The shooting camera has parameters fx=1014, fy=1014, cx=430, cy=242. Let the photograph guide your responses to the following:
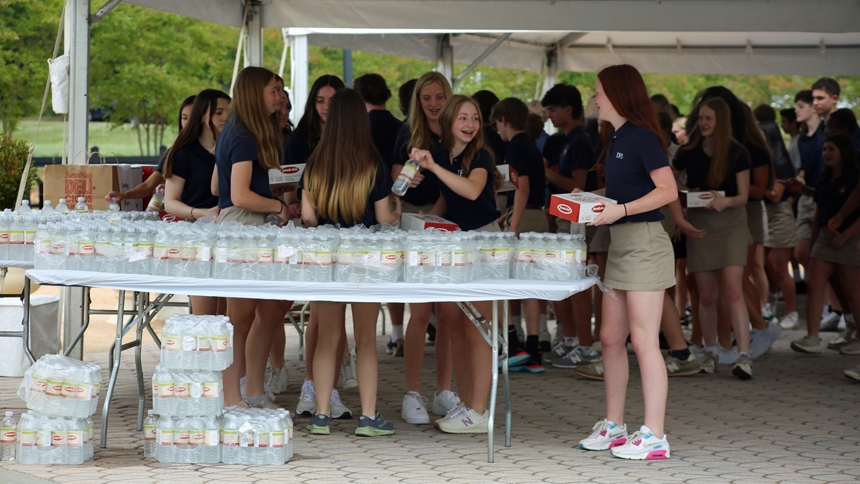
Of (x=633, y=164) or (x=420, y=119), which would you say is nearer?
(x=633, y=164)

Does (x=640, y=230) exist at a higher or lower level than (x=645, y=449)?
higher

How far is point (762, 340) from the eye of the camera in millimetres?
7203

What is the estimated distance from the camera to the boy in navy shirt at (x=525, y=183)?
20.8 feet

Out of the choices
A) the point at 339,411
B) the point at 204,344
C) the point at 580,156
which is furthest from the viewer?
the point at 580,156

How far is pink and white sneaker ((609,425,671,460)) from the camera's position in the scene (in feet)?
14.3

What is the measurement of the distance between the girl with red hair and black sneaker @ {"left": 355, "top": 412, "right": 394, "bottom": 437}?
1082 millimetres

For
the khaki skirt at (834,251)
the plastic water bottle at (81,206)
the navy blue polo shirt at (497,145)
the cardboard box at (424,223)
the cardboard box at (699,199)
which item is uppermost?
the navy blue polo shirt at (497,145)

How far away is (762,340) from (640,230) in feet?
10.9

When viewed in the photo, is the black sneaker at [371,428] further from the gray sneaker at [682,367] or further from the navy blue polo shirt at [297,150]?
the gray sneaker at [682,367]

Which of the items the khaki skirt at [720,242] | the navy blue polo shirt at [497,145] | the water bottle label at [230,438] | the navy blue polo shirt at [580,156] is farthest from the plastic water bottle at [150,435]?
the khaki skirt at [720,242]

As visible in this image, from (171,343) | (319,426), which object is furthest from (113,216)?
(319,426)

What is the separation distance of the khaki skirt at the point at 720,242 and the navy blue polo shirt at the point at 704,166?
0.50 feet

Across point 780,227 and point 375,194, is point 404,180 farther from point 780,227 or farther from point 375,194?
point 780,227

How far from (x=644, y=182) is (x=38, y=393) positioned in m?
2.70
